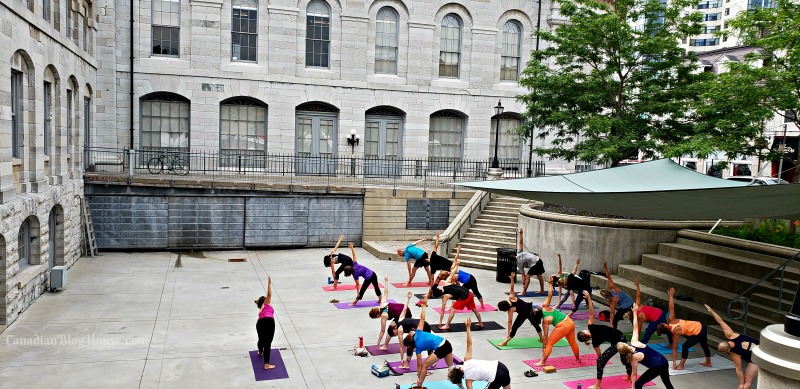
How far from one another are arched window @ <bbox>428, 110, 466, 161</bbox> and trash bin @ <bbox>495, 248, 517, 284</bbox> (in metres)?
13.5

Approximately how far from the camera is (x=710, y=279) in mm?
14062

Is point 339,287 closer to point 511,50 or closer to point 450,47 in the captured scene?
point 450,47

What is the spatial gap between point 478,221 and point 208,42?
14538 mm

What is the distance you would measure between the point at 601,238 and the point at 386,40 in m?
16.8

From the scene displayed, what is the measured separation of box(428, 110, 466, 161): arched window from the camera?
31312 millimetres

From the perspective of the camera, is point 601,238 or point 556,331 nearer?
Answer: point 556,331

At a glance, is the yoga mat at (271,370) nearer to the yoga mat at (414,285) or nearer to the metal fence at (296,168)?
the yoga mat at (414,285)

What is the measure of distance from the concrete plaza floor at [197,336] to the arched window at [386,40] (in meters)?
14.4

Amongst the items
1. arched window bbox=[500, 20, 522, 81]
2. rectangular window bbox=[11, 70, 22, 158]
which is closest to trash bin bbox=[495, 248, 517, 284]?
rectangular window bbox=[11, 70, 22, 158]

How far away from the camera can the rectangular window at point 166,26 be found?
26953mm

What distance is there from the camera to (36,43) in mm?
14383

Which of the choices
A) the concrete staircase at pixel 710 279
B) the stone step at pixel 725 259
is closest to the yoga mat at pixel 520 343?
the concrete staircase at pixel 710 279

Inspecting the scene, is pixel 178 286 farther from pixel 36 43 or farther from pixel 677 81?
pixel 677 81

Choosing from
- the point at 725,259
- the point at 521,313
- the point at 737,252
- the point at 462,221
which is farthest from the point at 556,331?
the point at 462,221
